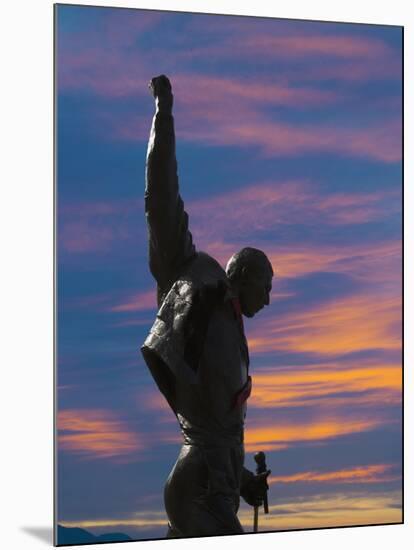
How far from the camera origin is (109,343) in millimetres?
9117

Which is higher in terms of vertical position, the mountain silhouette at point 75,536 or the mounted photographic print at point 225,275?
the mounted photographic print at point 225,275

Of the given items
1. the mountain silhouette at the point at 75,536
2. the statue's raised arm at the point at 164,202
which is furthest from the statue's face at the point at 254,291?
the mountain silhouette at the point at 75,536

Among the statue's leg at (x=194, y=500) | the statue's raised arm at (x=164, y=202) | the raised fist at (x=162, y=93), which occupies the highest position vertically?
the raised fist at (x=162, y=93)

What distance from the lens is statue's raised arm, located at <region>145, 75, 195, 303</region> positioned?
864 centimetres

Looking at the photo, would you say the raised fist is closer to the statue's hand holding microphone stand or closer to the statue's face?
the statue's face

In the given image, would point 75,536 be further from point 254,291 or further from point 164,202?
point 164,202

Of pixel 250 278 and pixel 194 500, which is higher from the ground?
pixel 250 278

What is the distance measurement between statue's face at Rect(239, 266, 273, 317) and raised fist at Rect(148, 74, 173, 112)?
2.86 feet

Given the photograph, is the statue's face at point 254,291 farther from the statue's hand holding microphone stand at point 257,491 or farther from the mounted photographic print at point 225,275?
the statue's hand holding microphone stand at point 257,491

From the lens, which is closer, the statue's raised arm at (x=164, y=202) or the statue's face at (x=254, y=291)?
the statue's raised arm at (x=164, y=202)

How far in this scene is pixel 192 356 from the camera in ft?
28.4

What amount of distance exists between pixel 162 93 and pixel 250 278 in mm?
937

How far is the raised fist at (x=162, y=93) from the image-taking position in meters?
8.70

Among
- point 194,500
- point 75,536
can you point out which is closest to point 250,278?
point 194,500
